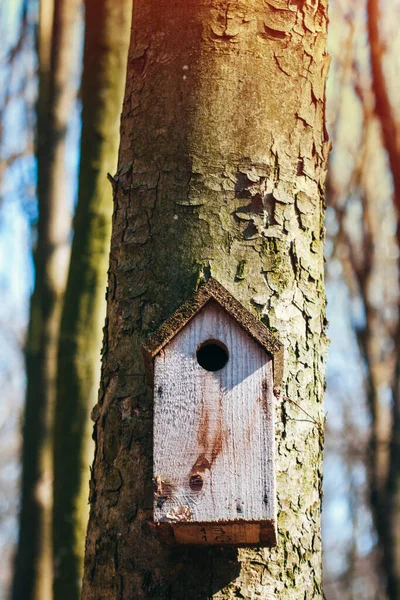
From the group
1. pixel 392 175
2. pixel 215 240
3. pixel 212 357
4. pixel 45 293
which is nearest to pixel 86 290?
pixel 45 293

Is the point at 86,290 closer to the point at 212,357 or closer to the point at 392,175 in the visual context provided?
the point at 212,357

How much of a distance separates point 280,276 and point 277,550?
0.76 meters

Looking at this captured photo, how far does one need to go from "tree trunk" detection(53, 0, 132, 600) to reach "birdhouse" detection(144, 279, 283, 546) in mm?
2255

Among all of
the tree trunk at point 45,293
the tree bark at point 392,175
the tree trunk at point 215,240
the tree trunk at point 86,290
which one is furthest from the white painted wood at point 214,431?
the tree bark at point 392,175

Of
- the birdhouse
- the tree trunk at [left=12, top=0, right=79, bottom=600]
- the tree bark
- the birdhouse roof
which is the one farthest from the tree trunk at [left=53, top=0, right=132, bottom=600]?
the tree bark

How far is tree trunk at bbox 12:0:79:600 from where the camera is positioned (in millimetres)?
4387

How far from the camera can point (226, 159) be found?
232cm

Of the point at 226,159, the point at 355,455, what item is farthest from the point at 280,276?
the point at 355,455

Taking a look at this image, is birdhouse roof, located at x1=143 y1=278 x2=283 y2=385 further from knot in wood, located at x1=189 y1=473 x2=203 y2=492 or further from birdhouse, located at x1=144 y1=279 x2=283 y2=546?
knot in wood, located at x1=189 y1=473 x2=203 y2=492

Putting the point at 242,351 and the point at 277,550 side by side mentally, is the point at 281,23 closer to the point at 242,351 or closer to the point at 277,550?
the point at 242,351

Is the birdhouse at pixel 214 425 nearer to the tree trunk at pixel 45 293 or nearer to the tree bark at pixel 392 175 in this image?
the tree trunk at pixel 45 293

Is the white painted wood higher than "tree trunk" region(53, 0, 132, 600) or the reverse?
the reverse

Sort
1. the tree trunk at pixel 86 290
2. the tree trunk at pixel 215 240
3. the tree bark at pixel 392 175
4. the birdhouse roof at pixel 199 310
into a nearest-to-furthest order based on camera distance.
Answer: the birdhouse roof at pixel 199 310 → the tree trunk at pixel 215 240 → the tree trunk at pixel 86 290 → the tree bark at pixel 392 175

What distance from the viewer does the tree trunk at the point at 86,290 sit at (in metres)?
4.05
